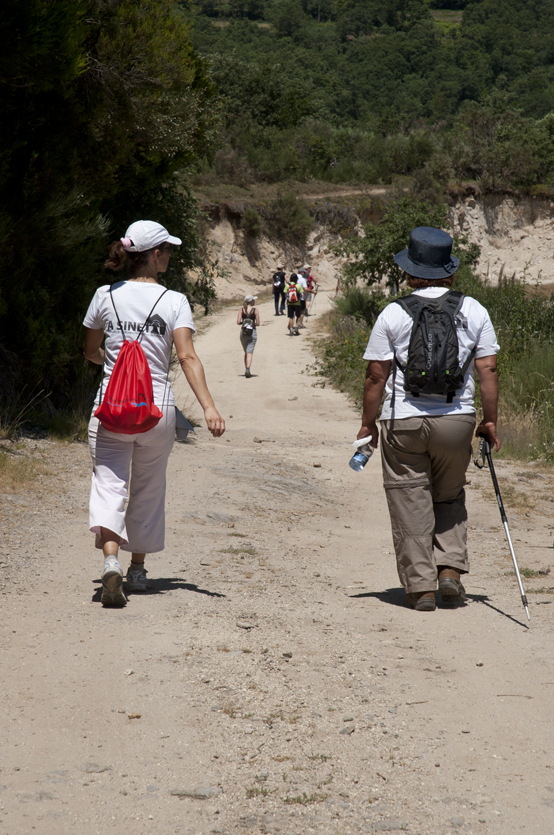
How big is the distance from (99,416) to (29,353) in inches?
223

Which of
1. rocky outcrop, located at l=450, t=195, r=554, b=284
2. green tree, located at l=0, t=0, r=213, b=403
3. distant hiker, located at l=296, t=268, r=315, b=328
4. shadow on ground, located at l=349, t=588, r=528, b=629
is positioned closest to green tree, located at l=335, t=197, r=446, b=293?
distant hiker, located at l=296, t=268, r=315, b=328

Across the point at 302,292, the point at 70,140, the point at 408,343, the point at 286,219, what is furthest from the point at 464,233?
the point at 408,343

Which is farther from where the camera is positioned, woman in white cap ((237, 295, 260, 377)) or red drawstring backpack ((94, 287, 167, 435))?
woman in white cap ((237, 295, 260, 377))

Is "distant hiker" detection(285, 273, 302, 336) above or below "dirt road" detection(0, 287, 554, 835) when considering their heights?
below

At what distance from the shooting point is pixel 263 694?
315 cm

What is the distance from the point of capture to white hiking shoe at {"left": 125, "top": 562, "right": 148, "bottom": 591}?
436 centimetres

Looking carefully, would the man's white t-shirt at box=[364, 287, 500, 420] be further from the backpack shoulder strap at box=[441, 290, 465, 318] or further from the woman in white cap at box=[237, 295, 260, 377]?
the woman in white cap at box=[237, 295, 260, 377]

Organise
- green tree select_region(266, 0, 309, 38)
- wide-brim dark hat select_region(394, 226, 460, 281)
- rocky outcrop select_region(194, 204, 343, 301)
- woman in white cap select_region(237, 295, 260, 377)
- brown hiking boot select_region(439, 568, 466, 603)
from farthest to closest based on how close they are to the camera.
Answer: green tree select_region(266, 0, 309, 38) < rocky outcrop select_region(194, 204, 343, 301) < woman in white cap select_region(237, 295, 260, 377) < brown hiking boot select_region(439, 568, 466, 603) < wide-brim dark hat select_region(394, 226, 460, 281)

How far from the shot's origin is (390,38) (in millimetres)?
120625

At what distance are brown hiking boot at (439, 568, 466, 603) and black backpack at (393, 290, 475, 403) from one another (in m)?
0.99

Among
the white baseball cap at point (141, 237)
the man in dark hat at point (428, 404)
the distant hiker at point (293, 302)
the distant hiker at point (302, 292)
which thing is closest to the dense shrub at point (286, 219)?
the distant hiker at point (302, 292)

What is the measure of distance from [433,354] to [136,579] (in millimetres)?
1996

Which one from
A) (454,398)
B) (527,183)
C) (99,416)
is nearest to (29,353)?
(99,416)

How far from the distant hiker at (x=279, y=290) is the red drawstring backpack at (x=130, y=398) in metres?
24.8
